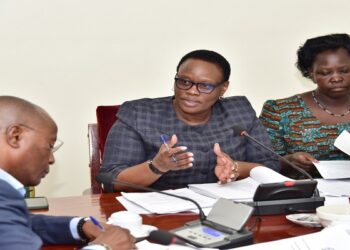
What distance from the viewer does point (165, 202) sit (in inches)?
63.7

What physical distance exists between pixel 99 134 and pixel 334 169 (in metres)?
0.98

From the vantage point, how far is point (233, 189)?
176cm

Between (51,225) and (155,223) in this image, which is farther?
(155,223)

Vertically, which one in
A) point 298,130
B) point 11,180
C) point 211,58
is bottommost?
point 298,130

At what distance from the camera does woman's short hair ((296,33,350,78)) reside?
8.03 ft

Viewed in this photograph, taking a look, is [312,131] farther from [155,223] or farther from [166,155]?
[155,223]

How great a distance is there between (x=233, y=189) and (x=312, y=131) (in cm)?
85

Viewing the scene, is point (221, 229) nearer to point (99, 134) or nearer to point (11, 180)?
point (11, 180)

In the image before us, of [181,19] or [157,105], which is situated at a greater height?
[181,19]

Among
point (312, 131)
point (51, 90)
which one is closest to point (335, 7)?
point (312, 131)

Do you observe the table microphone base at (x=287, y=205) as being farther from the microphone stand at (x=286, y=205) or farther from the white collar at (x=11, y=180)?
the white collar at (x=11, y=180)

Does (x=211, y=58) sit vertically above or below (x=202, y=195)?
above

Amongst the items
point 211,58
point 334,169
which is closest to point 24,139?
point 211,58

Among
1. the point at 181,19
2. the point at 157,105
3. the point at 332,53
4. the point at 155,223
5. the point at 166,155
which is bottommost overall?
the point at 155,223
